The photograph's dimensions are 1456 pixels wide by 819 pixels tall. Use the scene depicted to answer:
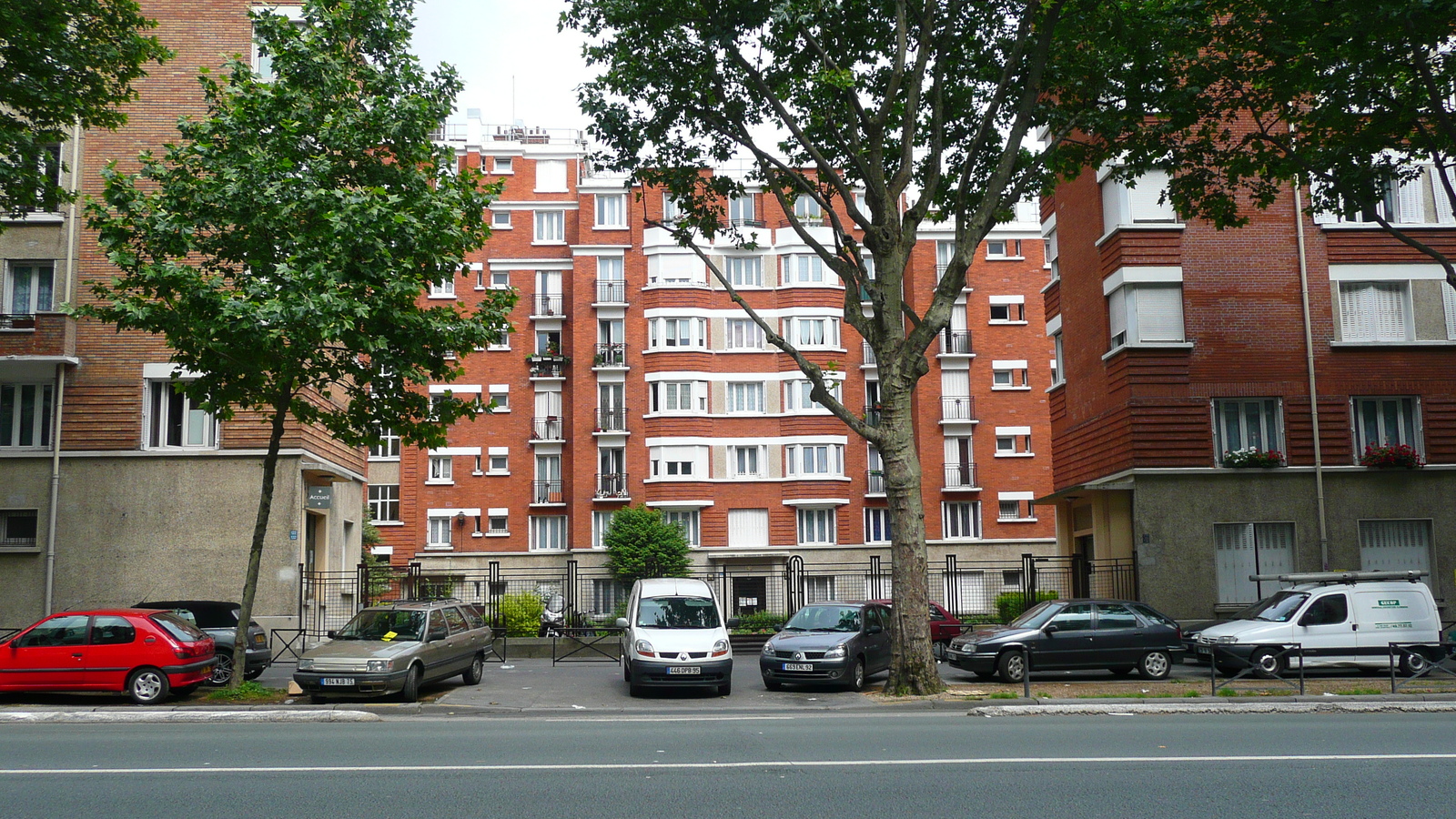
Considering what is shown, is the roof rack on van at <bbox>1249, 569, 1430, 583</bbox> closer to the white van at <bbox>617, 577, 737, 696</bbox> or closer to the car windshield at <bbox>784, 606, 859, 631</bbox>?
the car windshield at <bbox>784, 606, 859, 631</bbox>

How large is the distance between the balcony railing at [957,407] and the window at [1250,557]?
2355 centimetres

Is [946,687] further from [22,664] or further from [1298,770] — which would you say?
[22,664]

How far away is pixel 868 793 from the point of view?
338 inches

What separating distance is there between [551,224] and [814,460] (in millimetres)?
16921

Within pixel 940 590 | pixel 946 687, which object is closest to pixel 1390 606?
pixel 946 687

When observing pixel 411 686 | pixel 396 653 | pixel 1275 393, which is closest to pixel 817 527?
pixel 1275 393

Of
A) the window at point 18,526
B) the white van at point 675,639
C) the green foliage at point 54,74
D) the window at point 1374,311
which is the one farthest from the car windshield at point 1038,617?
the window at point 18,526

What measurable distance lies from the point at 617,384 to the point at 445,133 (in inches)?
725

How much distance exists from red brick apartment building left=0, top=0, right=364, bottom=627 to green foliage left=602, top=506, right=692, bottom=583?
1900cm

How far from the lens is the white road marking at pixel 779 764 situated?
387 inches

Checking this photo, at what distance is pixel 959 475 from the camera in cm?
4838

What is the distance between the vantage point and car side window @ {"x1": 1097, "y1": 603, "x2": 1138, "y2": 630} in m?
20.0

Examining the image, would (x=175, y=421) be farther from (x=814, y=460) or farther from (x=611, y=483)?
(x=814, y=460)

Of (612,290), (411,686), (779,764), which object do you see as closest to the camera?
(779,764)
